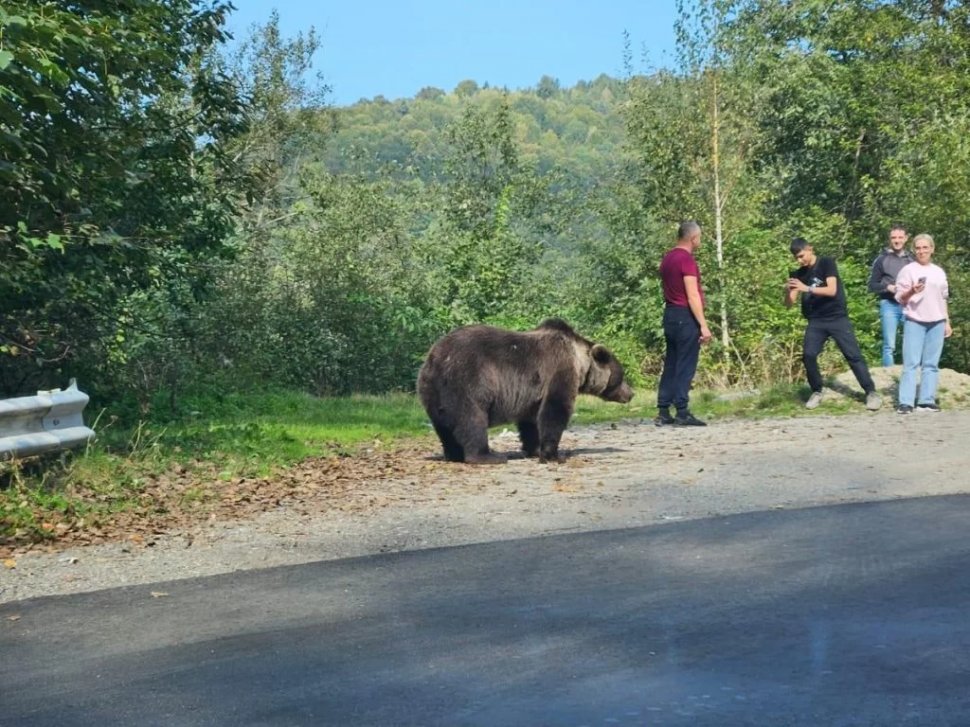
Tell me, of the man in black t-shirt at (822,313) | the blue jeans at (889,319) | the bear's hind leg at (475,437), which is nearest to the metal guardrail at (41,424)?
the bear's hind leg at (475,437)

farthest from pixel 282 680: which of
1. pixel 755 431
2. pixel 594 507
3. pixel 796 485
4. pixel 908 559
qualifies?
pixel 755 431

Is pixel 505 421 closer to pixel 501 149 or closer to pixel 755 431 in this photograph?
pixel 755 431

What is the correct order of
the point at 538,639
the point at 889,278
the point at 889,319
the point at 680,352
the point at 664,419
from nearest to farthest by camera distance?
the point at 538,639 → the point at 680,352 → the point at 664,419 → the point at 889,278 → the point at 889,319

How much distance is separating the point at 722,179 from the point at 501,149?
26.1ft

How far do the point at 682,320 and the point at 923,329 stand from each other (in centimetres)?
309

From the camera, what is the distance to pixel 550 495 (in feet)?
Answer: 36.4

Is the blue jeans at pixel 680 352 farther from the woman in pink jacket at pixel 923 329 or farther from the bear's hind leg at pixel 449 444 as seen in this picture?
the bear's hind leg at pixel 449 444

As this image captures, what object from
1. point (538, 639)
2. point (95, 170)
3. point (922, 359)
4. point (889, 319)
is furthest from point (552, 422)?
point (889, 319)

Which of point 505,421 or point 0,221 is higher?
point 0,221

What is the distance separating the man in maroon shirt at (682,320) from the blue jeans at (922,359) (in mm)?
2519

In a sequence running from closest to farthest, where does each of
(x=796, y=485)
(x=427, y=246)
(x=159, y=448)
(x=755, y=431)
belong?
(x=796, y=485) → (x=159, y=448) → (x=755, y=431) → (x=427, y=246)

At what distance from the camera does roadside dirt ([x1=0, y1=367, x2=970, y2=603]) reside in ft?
29.6

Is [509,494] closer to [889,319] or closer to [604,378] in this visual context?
[604,378]

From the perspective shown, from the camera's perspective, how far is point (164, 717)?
534 centimetres
